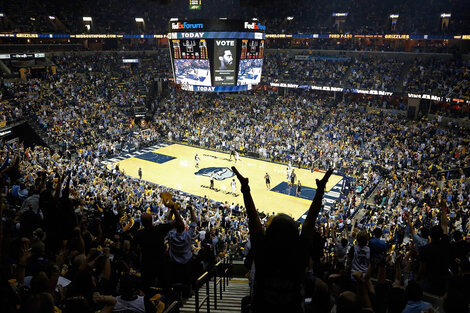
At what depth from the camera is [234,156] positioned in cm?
3164

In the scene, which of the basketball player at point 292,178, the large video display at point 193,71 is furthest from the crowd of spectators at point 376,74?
the large video display at point 193,71

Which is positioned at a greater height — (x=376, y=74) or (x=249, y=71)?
(x=249, y=71)

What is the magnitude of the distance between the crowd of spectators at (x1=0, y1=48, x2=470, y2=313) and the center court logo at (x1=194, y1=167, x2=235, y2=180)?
14.9 feet

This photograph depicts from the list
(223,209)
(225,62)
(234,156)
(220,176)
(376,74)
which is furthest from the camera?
(376,74)

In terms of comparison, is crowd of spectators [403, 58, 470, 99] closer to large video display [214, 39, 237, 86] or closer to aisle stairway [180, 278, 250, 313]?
large video display [214, 39, 237, 86]

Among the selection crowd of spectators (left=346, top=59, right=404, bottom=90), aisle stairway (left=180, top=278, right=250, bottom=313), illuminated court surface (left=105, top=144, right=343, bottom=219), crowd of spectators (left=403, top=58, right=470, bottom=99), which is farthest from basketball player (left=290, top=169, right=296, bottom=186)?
aisle stairway (left=180, top=278, right=250, bottom=313)

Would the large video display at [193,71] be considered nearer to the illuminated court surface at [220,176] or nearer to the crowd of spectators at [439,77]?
the illuminated court surface at [220,176]

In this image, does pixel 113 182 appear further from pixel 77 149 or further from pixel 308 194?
pixel 308 194

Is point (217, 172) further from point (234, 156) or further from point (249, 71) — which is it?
point (249, 71)

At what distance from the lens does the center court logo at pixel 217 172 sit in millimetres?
27394

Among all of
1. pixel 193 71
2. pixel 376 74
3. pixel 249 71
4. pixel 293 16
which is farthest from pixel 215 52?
pixel 293 16

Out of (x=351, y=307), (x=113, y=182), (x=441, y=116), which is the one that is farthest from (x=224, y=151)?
(x=351, y=307)

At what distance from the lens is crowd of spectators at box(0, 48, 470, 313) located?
3.36 meters

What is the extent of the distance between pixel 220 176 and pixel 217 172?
2.60 feet
